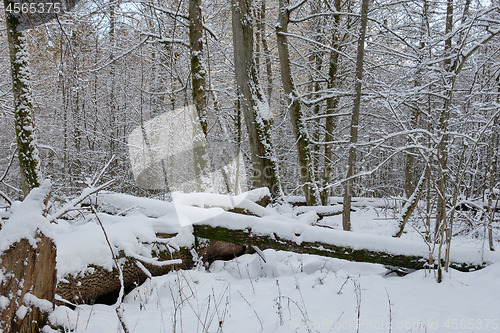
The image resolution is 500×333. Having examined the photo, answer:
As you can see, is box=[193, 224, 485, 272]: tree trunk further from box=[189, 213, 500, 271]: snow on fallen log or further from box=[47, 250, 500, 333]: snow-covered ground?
box=[47, 250, 500, 333]: snow-covered ground

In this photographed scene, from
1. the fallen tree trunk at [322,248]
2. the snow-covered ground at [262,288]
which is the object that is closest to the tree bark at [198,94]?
the snow-covered ground at [262,288]

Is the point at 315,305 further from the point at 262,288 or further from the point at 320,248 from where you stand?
the point at 320,248

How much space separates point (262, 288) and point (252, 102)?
4767 mm

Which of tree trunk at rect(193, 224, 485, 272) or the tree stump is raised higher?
the tree stump

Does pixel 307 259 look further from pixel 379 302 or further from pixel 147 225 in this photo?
pixel 147 225

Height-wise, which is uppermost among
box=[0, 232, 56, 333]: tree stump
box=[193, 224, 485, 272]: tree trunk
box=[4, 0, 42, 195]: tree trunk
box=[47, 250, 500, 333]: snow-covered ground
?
box=[4, 0, 42, 195]: tree trunk

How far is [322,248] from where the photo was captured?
400 cm

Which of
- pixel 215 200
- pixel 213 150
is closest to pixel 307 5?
pixel 213 150

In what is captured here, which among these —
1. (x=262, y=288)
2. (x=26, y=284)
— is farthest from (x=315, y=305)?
(x=26, y=284)

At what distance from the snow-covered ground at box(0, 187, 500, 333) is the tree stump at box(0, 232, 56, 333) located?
0.09 metres

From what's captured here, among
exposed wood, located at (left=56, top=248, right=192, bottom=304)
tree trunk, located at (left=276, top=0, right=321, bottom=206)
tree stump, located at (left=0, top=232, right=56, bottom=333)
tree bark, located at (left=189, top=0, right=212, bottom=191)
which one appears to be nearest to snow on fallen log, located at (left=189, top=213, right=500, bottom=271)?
exposed wood, located at (left=56, top=248, right=192, bottom=304)

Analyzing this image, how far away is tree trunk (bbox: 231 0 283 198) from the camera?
7234mm

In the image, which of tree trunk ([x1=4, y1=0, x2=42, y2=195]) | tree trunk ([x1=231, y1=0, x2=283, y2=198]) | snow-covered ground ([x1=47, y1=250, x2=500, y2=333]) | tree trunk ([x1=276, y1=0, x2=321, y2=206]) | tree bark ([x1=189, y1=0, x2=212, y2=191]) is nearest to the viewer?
snow-covered ground ([x1=47, y1=250, x2=500, y2=333])

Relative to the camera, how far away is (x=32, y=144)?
484cm
